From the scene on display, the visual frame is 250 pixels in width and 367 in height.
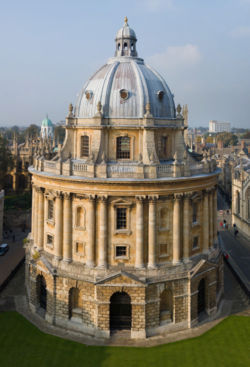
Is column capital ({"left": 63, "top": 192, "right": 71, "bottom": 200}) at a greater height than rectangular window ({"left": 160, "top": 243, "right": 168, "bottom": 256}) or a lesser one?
greater

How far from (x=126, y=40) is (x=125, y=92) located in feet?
28.6

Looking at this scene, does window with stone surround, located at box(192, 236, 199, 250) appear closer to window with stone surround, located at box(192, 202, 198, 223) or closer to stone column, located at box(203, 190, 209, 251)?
stone column, located at box(203, 190, 209, 251)

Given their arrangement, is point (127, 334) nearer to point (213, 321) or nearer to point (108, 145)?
point (213, 321)

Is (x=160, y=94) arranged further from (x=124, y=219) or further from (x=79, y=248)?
(x=79, y=248)

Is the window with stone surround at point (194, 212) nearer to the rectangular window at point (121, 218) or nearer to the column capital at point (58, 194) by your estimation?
the rectangular window at point (121, 218)

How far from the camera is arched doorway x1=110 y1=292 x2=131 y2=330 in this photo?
33.9 m

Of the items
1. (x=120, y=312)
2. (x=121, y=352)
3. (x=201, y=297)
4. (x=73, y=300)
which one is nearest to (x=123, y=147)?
(x=73, y=300)

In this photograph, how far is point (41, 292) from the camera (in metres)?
38.6

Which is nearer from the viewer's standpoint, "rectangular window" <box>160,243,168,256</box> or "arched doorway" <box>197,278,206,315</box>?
"rectangular window" <box>160,243,168,256</box>

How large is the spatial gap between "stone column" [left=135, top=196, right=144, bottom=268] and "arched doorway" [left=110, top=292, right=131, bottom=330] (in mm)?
3499

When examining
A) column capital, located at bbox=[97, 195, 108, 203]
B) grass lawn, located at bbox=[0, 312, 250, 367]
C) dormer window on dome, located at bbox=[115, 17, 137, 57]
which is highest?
dormer window on dome, located at bbox=[115, 17, 137, 57]

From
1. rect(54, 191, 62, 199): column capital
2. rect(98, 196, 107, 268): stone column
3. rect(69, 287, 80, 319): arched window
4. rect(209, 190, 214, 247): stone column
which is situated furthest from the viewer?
rect(209, 190, 214, 247): stone column

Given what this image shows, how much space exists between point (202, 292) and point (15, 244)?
34940mm

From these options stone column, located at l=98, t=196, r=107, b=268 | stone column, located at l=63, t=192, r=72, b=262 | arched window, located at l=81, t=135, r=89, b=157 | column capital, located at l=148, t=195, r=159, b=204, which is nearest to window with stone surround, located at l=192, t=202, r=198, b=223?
column capital, located at l=148, t=195, r=159, b=204
